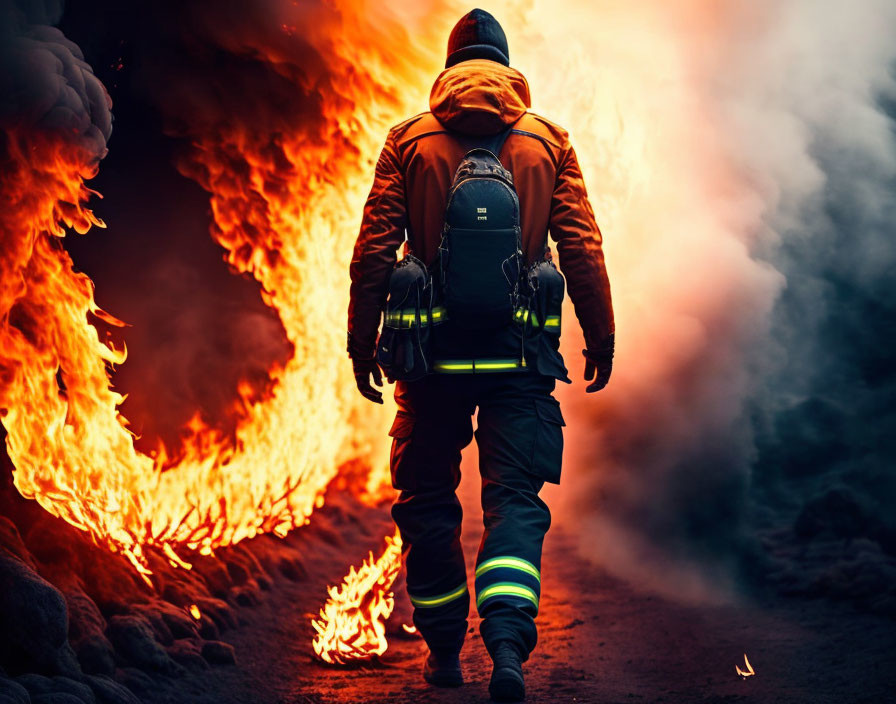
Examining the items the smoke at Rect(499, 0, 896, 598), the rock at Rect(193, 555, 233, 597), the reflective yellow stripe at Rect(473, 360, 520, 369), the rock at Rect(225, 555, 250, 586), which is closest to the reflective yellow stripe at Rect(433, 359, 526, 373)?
the reflective yellow stripe at Rect(473, 360, 520, 369)

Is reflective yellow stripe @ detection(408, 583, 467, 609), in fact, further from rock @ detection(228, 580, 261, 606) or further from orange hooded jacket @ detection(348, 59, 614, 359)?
rock @ detection(228, 580, 261, 606)

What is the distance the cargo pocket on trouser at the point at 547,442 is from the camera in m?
3.92

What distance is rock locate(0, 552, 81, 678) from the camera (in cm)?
346

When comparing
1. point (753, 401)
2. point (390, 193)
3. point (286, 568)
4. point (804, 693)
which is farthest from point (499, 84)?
point (753, 401)

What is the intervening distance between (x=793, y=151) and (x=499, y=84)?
17.6ft

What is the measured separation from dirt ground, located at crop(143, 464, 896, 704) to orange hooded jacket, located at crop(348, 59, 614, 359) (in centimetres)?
152

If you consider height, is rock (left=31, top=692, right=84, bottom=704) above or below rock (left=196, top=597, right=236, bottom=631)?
below

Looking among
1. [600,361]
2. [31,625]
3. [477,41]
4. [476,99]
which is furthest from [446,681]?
[477,41]

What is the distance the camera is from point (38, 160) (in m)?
4.24

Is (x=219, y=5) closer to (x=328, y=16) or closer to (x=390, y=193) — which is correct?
(x=328, y=16)

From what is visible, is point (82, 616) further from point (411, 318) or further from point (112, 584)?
point (411, 318)

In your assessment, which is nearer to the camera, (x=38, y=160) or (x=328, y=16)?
(x=38, y=160)

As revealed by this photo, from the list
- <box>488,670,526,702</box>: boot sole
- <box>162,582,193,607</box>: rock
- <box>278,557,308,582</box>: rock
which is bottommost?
<box>488,670,526,702</box>: boot sole

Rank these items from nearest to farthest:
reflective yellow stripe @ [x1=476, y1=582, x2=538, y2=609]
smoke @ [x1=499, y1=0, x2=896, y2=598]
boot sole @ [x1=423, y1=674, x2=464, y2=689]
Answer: reflective yellow stripe @ [x1=476, y1=582, x2=538, y2=609]
boot sole @ [x1=423, y1=674, x2=464, y2=689]
smoke @ [x1=499, y1=0, x2=896, y2=598]
